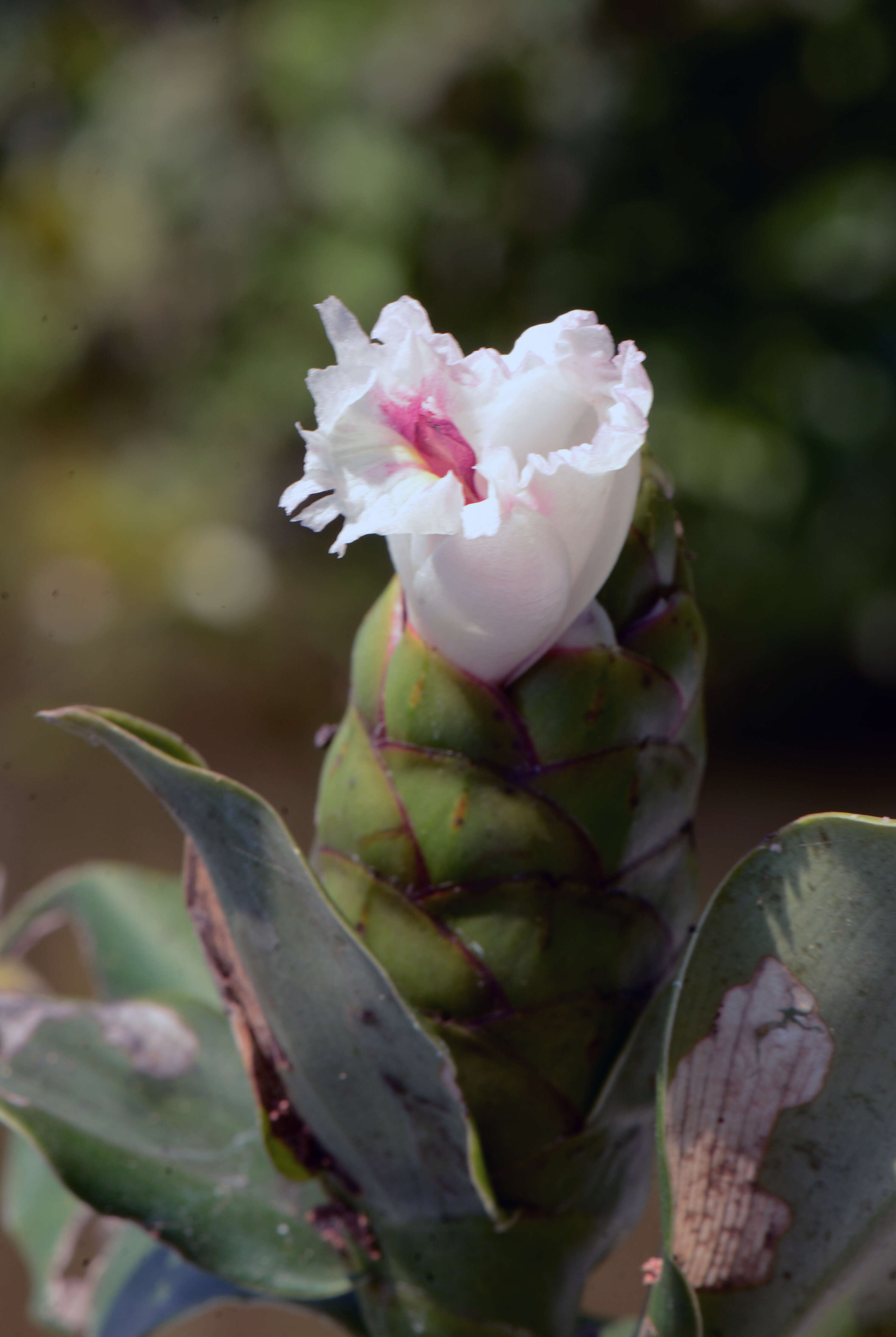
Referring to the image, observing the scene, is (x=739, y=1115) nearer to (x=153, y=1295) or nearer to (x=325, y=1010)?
(x=325, y=1010)

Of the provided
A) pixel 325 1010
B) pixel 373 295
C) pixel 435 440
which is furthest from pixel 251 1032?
pixel 373 295

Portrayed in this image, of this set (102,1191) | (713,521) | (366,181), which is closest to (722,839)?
(713,521)

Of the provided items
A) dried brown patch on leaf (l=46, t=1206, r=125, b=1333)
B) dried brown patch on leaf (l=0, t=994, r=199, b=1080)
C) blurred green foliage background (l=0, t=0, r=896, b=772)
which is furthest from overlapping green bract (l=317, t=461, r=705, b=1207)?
blurred green foliage background (l=0, t=0, r=896, b=772)

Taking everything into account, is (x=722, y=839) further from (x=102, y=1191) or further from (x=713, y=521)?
(x=102, y=1191)

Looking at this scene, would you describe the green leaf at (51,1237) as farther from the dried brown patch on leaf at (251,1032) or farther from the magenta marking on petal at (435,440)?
the magenta marking on petal at (435,440)

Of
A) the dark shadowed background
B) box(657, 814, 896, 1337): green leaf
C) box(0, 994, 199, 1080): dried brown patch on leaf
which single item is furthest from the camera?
the dark shadowed background

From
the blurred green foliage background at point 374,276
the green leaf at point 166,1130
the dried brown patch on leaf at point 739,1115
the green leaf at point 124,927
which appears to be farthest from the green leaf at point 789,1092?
the blurred green foliage background at point 374,276

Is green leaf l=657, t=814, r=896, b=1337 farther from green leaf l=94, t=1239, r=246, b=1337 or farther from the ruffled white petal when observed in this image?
green leaf l=94, t=1239, r=246, b=1337
